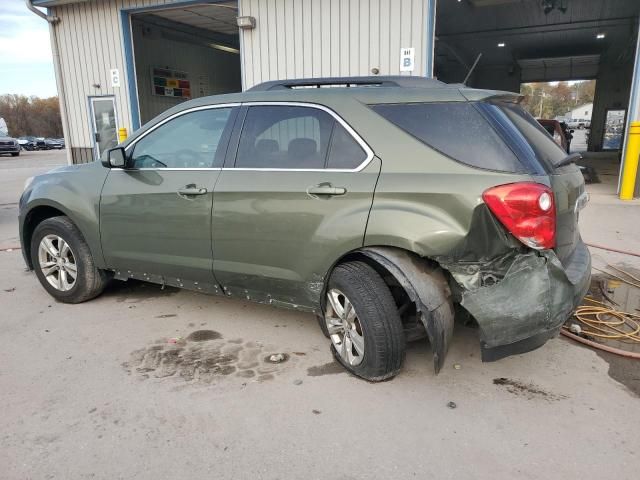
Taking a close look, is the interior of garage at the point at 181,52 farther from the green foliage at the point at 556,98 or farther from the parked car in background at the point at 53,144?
the green foliage at the point at 556,98

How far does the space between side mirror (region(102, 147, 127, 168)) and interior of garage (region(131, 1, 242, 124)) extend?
28.7 ft

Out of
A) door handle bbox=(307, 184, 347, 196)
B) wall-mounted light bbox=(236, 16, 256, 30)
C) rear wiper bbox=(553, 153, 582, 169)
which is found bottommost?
door handle bbox=(307, 184, 347, 196)

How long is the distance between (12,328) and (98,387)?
147 centimetres

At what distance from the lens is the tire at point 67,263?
433cm

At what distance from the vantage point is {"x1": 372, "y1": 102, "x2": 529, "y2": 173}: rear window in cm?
270

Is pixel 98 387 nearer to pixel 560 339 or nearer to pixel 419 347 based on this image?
pixel 419 347

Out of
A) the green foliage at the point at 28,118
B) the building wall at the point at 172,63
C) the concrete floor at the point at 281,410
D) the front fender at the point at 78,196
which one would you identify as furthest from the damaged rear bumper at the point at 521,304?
the green foliage at the point at 28,118

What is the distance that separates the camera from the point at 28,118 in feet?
209

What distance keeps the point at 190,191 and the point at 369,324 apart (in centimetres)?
165

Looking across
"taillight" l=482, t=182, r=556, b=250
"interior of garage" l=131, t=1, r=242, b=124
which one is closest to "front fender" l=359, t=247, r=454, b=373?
"taillight" l=482, t=182, r=556, b=250

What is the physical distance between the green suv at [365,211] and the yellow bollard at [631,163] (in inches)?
294

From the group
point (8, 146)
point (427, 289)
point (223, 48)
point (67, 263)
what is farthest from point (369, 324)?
point (8, 146)

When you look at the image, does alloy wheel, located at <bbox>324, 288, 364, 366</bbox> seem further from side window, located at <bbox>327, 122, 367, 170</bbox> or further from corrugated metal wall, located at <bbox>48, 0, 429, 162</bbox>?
corrugated metal wall, located at <bbox>48, 0, 429, 162</bbox>

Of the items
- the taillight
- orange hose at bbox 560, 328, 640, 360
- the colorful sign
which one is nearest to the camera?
the taillight
